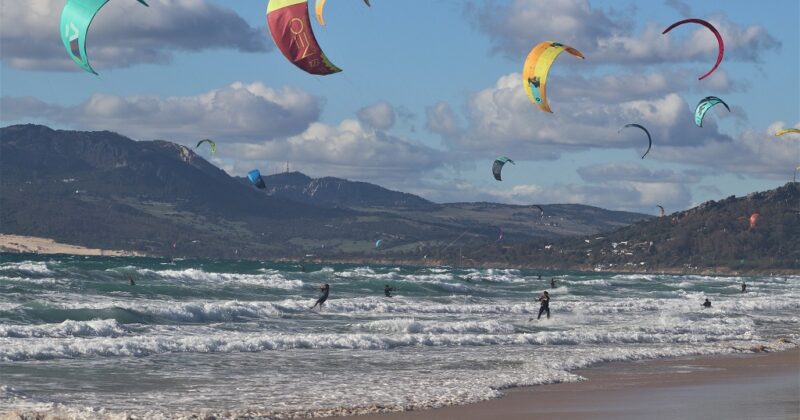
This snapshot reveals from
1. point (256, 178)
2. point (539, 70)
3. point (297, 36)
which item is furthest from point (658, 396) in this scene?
point (256, 178)

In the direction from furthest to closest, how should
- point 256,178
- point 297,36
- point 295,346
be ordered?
1. point 256,178
2. point 295,346
3. point 297,36

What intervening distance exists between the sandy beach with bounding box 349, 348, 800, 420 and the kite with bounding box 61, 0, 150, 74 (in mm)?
10136

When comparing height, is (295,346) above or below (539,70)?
below

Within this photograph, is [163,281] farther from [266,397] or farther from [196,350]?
[266,397]

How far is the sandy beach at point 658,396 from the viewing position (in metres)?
17.5

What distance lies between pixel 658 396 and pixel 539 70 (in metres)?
17.3

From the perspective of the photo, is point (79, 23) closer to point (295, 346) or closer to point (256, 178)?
point (295, 346)

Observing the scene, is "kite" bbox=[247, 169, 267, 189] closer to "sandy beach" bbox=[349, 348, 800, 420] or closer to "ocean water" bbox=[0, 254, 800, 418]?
"ocean water" bbox=[0, 254, 800, 418]

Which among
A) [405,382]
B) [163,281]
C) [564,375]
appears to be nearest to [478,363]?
[564,375]

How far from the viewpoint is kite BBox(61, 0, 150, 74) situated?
22.8 metres

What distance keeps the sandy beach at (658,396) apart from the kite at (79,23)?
10136 millimetres

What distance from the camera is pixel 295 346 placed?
88.8 ft

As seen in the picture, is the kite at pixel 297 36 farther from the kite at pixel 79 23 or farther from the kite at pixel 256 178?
the kite at pixel 256 178

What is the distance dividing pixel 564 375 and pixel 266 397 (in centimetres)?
654
